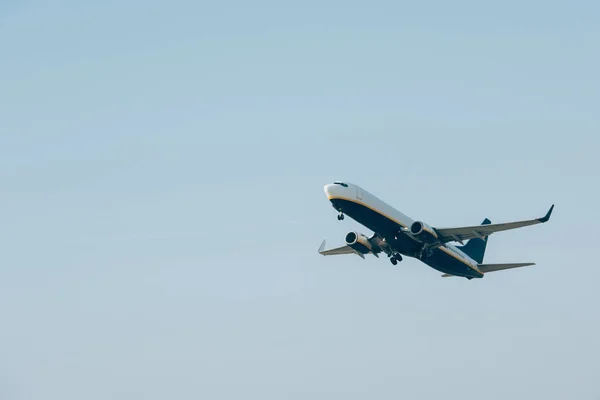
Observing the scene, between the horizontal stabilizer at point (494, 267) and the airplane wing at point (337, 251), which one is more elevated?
the airplane wing at point (337, 251)

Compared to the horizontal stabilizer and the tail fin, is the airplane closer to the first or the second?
the horizontal stabilizer

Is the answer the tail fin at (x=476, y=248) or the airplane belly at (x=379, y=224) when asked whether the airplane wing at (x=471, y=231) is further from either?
the tail fin at (x=476, y=248)

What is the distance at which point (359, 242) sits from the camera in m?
104

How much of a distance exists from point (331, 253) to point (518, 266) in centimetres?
2244

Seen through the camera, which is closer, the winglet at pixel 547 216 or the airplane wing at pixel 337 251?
the winglet at pixel 547 216

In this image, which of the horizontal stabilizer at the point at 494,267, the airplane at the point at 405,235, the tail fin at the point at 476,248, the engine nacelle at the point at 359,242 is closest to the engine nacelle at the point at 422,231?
the airplane at the point at 405,235

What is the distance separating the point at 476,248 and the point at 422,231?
21.4m

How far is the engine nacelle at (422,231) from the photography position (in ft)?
318

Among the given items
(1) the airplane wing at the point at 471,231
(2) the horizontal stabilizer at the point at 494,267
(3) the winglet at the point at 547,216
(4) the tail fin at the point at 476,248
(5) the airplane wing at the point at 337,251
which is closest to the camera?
(3) the winglet at the point at 547,216

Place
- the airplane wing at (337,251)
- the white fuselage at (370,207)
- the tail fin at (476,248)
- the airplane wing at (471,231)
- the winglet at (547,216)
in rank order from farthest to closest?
the tail fin at (476,248) < the airplane wing at (337,251) < the airplane wing at (471,231) < the white fuselage at (370,207) < the winglet at (547,216)

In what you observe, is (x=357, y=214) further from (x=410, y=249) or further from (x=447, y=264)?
(x=447, y=264)

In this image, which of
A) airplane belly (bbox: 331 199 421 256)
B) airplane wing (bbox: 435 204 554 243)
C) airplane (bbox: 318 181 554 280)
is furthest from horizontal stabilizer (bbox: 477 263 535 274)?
airplane belly (bbox: 331 199 421 256)

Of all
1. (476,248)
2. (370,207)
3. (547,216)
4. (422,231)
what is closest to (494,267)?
(476,248)

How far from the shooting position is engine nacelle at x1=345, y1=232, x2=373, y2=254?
104275 mm
